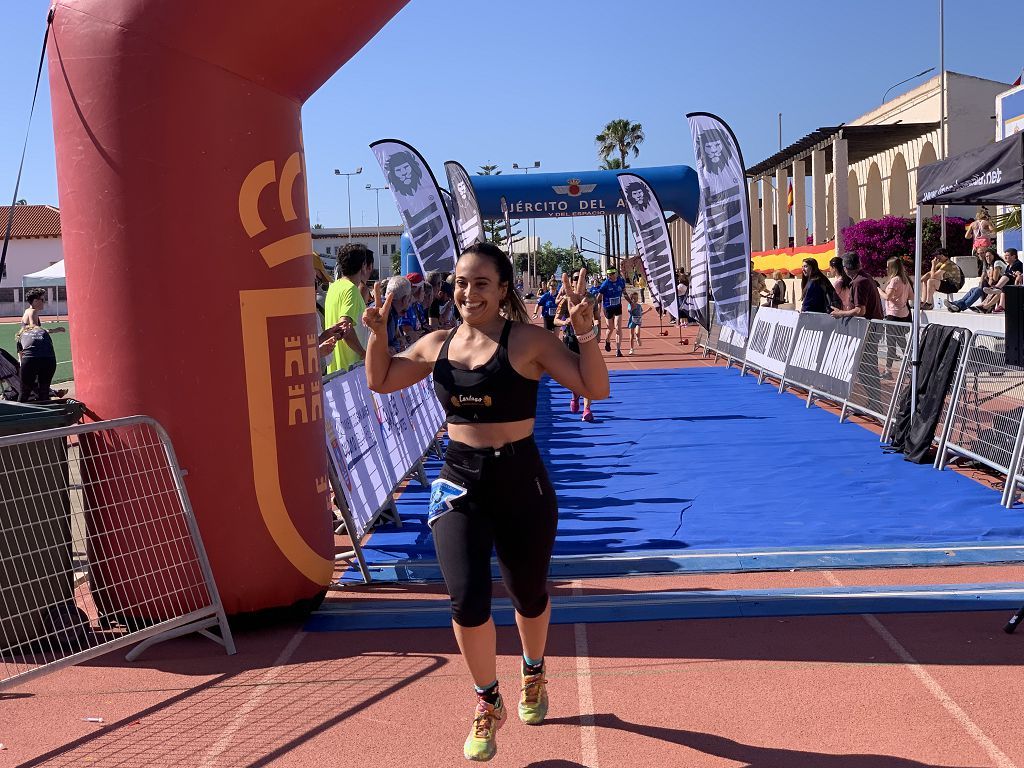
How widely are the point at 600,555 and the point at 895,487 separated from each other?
10.4ft

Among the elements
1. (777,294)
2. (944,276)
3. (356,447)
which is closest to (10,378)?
(356,447)

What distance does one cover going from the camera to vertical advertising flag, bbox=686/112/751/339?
629 inches

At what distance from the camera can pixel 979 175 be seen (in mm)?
9352

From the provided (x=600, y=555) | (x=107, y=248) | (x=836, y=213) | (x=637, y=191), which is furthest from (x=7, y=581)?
(x=836, y=213)

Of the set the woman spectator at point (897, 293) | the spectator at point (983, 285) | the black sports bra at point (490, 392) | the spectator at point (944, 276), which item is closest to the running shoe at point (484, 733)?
the black sports bra at point (490, 392)

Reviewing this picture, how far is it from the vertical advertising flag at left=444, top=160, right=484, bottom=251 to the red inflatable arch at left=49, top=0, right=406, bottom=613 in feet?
43.2

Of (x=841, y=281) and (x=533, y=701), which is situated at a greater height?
(x=841, y=281)

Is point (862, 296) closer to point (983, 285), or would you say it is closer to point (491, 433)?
point (983, 285)

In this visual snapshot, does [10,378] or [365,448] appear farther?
[10,378]

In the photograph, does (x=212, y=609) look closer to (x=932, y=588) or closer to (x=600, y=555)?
(x=600, y=555)

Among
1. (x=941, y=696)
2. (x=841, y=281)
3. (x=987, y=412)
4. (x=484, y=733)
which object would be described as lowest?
(x=941, y=696)

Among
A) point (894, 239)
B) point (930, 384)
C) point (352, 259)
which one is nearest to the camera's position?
point (352, 259)

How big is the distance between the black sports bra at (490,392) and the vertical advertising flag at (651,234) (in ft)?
61.5

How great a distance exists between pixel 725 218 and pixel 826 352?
10.4 feet
